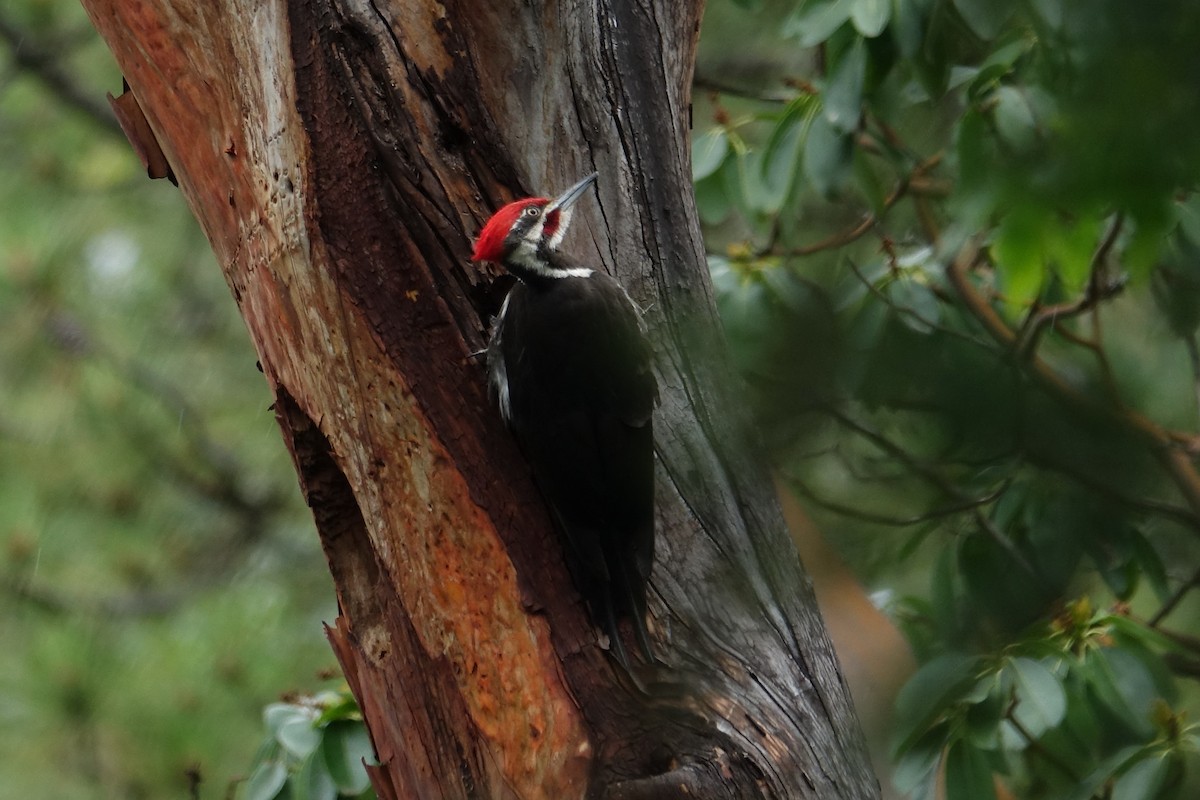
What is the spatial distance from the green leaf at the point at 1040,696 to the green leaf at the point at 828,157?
1.04 meters

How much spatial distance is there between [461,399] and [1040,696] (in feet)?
3.03

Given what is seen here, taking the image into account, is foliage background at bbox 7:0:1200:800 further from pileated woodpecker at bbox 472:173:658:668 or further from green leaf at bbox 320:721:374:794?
green leaf at bbox 320:721:374:794

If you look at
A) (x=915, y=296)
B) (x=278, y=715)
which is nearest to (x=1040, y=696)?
(x=915, y=296)

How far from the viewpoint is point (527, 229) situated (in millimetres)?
Result: 1905

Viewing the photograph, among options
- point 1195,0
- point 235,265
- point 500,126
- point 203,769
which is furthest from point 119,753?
point 1195,0

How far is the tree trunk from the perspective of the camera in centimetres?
170

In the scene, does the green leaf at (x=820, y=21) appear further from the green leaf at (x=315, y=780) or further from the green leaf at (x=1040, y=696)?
the green leaf at (x=315, y=780)

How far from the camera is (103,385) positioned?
13.7 ft

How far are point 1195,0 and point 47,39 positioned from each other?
4593mm

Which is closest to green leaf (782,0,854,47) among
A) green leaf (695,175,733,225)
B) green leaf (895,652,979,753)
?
green leaf (695,175,733,225)

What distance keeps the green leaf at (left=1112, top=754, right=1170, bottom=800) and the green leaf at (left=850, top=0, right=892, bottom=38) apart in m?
1.30

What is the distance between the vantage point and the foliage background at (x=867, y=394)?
67 centimetres

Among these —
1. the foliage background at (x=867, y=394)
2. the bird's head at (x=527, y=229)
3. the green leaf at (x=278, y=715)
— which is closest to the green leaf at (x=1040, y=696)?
the foliage background at (x=867, y=394)

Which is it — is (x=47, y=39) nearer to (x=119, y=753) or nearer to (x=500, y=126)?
(x=119, y=753)
